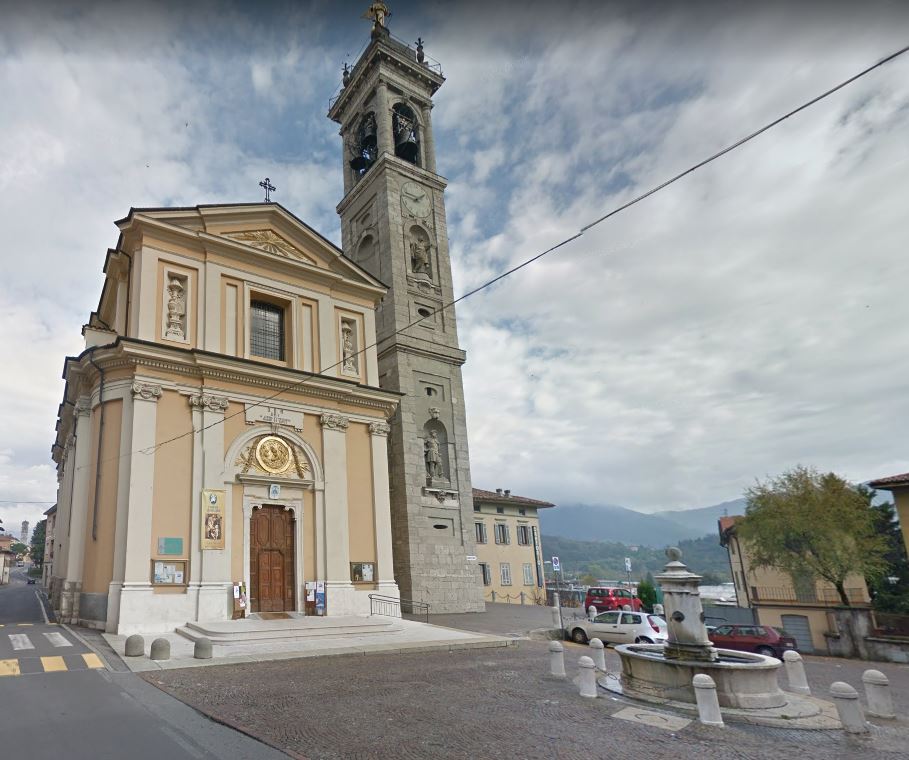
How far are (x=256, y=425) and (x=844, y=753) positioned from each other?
56.3ft

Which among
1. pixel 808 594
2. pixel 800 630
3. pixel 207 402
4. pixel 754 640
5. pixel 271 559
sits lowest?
pixel 800 630

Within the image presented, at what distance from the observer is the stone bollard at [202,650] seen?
12.6m

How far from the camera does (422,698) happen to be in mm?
9547

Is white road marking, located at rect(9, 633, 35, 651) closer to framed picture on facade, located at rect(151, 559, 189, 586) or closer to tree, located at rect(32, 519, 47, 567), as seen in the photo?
framed picture on facade, located at rect(151, 559, 189, 586)

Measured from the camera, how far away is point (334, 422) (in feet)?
71.5

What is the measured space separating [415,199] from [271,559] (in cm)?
1946

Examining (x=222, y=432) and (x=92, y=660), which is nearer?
(x=92, y=660)

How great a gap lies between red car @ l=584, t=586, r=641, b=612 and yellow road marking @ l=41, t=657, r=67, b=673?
2070 cm

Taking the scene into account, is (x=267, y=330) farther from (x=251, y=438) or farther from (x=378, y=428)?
(x=378, y=428)

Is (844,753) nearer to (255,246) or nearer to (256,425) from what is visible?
(256,425)

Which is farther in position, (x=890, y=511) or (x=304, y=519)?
(x=890, y=511)

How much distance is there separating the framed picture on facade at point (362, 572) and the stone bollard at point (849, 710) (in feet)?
50.2

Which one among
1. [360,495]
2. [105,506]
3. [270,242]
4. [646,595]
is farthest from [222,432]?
[646,595]

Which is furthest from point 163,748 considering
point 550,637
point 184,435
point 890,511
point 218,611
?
point 890,511
